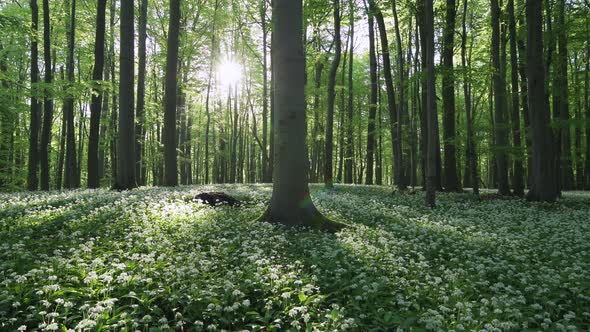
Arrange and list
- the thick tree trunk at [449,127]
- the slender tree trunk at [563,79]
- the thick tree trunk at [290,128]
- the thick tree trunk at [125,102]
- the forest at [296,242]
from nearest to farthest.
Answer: the forest at [296,242] < the thick tree trunk at [290,128] < the thick tree trunk at [125,102] < the slender tree trunk at [563,79] < the thick tree trunk at [449,127]

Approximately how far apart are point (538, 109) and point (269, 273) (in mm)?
15296

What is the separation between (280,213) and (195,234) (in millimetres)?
2514

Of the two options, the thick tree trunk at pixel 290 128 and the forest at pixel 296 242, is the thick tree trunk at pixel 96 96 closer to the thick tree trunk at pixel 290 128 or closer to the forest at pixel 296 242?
the forest at pixel 296 242

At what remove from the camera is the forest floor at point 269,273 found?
14.7 feet

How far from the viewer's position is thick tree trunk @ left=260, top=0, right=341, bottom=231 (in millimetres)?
9938

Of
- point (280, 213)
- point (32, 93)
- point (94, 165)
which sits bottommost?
point (280, 213)

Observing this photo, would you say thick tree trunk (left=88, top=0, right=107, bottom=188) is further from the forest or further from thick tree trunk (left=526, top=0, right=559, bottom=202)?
thick tree trunk (left=526, top=0, right=559, bottom=202)

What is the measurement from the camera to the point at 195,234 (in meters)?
8.20

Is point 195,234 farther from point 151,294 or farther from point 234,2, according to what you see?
point 234,2

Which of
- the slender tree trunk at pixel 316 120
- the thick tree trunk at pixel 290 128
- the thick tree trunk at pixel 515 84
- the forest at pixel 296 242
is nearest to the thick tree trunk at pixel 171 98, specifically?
the forest at pixel 296 242

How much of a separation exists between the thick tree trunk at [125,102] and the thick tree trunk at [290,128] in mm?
9089

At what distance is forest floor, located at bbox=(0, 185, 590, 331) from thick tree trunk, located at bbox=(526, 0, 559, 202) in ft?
18.3

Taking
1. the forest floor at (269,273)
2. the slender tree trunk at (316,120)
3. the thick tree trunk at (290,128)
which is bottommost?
the forest floor at (269,273)

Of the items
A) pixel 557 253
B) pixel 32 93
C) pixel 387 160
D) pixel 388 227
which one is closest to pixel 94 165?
pixel 32 93
